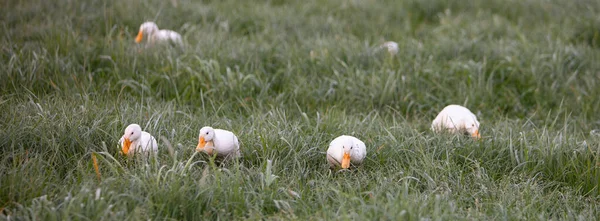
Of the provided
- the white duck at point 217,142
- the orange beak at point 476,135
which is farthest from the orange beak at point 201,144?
the orange beak at point 476,135

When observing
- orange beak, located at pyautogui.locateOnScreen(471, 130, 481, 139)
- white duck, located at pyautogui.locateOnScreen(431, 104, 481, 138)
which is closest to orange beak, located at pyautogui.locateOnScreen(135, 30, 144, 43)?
white duck, located at pyautogui.locateOnScreen(431, 104, 481, 138)

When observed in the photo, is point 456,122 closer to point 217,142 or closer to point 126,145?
point 217,142

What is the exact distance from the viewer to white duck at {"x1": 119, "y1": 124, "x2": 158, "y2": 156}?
3.08m

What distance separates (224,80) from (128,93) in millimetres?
727

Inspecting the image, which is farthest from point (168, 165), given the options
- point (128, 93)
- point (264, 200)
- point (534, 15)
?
point (534, 15)

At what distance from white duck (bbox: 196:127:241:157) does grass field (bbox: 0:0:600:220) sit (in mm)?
114

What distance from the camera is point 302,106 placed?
4.53 m

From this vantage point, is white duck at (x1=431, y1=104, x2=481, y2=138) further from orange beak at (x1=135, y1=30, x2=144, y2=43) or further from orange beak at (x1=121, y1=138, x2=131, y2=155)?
orange beak at (x1=135, y1=30, x2=144, y2=43)

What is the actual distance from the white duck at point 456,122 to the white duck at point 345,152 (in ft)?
2.73

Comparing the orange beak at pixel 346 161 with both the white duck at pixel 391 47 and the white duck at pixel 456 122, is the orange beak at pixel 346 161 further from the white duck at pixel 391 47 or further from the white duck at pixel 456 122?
the white duck at pixel 391 47

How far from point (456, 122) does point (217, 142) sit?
164 centimetres

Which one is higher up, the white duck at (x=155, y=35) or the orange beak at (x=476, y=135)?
the white duck at (x=155, y=35)

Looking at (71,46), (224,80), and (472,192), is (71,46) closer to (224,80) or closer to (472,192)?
(224,80)

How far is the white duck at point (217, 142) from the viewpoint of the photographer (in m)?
3.15
